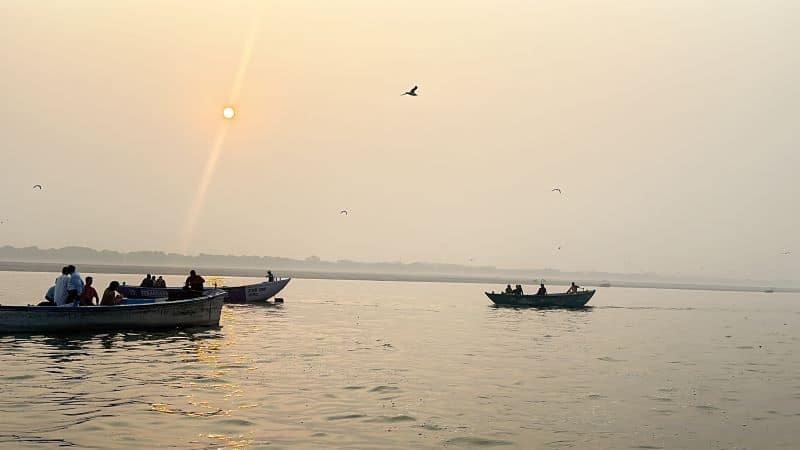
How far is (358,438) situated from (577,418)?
6.57m

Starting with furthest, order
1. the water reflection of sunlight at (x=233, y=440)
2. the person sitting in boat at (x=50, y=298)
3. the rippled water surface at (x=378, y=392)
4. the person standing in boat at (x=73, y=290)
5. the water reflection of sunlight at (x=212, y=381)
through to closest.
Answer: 1. the person sitting in boat at (x=50, y=298)
2. the person standing in boat at (x=73, y=290)
3. the water reflection of sunlight at (x=212, y=381)
4. the rippled water surface at (x=378, y=392)
5. the water reflection of sunlight at (x=233, y=440)

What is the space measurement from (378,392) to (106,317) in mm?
17753

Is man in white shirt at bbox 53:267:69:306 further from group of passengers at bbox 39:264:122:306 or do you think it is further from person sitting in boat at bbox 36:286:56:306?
person sitting in boat at bbox 36:286:56:306

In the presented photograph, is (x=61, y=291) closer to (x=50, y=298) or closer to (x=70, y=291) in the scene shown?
(x=70, y=291)

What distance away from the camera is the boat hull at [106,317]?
31.2 meters

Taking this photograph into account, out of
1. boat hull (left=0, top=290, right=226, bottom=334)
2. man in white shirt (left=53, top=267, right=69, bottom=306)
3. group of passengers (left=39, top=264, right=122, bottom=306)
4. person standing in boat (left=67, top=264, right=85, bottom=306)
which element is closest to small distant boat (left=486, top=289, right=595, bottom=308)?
boat hull (left=0, top=290, right=226, bottom=334)

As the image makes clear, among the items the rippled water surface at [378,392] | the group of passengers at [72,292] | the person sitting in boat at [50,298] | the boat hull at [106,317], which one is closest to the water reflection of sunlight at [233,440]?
the rippled water surface at [378,392]

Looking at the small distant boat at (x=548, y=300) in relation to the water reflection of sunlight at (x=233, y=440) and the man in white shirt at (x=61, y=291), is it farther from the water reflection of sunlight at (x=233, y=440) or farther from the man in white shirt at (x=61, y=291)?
the water reflection of sunlight at (x=233, y=440)

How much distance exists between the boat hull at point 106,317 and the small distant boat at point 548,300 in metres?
44.2

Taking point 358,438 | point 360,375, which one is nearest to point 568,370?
point 360,375

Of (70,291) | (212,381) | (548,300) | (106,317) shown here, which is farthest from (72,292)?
(548,300)

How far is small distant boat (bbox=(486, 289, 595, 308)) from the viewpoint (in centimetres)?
7619

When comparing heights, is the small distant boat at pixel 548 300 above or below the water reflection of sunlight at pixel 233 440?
above

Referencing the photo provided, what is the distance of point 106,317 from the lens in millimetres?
32969
